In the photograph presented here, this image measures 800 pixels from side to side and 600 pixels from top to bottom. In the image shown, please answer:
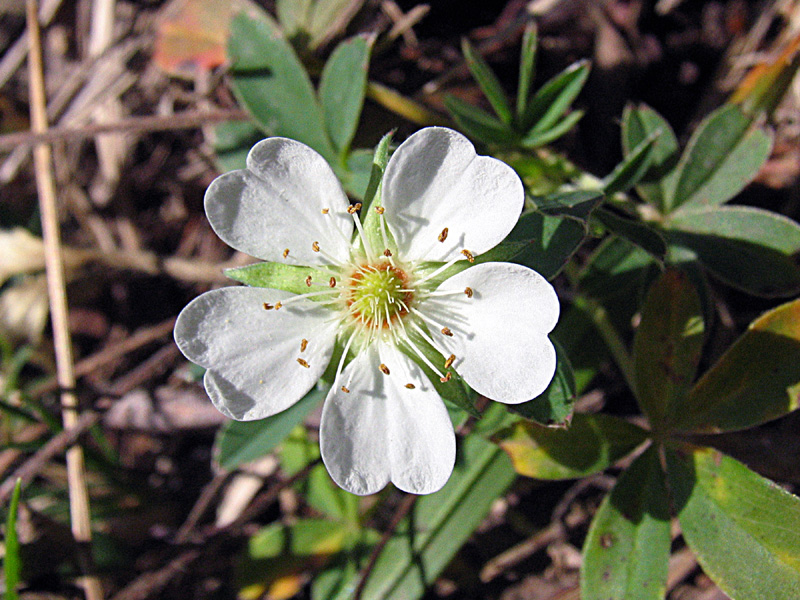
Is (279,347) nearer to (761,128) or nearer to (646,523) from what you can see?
(646,523)

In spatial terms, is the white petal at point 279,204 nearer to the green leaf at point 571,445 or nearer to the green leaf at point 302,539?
the green leaf at point 571,445

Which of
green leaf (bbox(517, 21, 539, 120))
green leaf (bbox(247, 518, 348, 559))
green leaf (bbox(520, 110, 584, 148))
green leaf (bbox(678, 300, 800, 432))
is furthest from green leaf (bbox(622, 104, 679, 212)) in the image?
green leaf (bbox(247, 518, 348, 559))

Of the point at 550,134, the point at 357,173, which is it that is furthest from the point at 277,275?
the point at 550,134

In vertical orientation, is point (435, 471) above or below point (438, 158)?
below

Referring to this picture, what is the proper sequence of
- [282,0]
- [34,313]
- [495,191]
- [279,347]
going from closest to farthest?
[495,191] < [279,347] < [282,0] < [34,313]

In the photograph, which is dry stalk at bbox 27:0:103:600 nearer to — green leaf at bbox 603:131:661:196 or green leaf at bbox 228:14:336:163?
green leaf at bbox 228:14:336:163

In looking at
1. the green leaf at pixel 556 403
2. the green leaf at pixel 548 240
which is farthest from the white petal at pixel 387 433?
the green leaf at pixel 548 240

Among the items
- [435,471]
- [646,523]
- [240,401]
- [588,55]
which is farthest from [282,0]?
[646,523]
